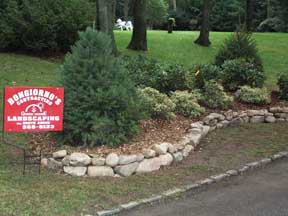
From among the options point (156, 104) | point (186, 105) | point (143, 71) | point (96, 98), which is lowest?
point (186, 105)

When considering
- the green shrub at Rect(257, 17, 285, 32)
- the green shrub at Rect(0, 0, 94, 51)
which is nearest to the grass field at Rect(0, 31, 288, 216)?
the green shrub at Rect(0, 0, 94, 51)

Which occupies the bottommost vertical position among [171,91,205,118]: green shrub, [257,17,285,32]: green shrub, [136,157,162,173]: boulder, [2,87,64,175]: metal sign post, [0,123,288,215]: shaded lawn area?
[0,123,288,215]: shaded lawn area

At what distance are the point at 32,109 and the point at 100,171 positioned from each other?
1.24 metres

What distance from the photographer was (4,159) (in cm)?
790

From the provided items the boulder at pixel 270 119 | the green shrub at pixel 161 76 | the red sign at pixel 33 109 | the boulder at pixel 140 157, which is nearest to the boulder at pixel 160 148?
the boulder at pixel 140 157

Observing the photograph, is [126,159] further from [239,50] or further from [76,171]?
[239,50]

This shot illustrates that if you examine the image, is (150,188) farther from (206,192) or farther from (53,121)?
(53,121)

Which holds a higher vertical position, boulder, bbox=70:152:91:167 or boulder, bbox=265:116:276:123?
boulder, bbox=70:152:91:167

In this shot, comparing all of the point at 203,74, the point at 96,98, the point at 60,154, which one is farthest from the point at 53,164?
the point at 203,74

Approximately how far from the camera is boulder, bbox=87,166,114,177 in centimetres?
740

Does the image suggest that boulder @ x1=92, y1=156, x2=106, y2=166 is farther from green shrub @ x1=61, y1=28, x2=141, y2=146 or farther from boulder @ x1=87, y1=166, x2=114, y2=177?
green shrub @ x1=61, y1=28, x2=141, y2=146

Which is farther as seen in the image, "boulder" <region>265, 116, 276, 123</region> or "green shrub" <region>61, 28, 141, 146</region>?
"boulder" <region>265, 116, 276, 123</region>

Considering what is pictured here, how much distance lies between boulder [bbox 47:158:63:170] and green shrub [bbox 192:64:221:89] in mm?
5332

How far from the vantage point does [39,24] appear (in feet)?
54.6
